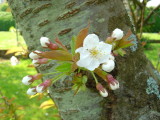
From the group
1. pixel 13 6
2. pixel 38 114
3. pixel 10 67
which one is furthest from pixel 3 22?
pixel 13 6

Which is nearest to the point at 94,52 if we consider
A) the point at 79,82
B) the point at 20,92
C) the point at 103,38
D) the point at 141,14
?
the point at 79,82

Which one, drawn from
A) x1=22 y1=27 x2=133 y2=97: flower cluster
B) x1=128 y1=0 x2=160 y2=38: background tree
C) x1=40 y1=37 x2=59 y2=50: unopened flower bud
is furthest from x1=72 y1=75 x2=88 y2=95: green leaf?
x1=128 y1=0 x2=160 y2=38: background tree

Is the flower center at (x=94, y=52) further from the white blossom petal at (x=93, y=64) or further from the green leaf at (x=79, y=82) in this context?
the green leaf at (x=79, y=82)

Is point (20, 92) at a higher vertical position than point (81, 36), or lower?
lower

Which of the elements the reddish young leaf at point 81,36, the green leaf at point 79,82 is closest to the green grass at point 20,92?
the green leaf at point 79,82

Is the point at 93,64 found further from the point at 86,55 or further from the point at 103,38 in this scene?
the point at 103,38

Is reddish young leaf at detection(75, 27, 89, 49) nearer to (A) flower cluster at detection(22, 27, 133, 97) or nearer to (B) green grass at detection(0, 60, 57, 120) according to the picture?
(A) flower cluster at detection(22, 27, 133, 97)
